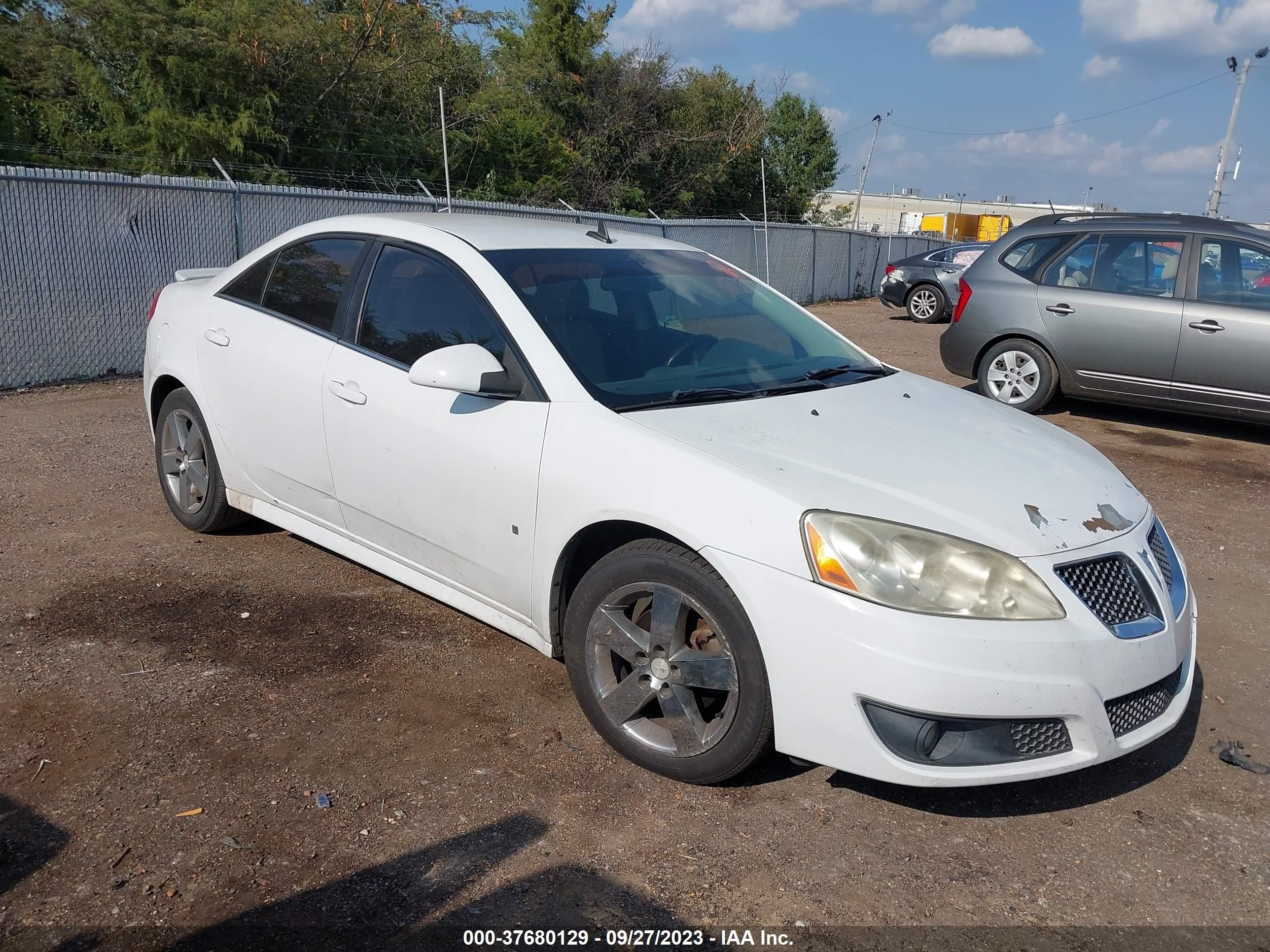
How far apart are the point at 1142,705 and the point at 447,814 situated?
80.3 inches

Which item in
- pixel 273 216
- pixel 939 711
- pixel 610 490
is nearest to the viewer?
pixel 939 711

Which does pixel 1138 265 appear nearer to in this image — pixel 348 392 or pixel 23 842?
pixel 348 392

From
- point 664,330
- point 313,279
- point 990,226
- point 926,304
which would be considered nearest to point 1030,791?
point 664,330

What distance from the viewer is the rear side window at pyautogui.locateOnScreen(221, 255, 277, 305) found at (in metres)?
4.76

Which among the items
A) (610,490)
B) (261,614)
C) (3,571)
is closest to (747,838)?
(610,490)

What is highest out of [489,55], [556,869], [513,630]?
[489,55]

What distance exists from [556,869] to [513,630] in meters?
1.06

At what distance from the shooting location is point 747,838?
296 cm

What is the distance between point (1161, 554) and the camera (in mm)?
3418

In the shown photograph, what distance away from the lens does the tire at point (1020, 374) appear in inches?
356

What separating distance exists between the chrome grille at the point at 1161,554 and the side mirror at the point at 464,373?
2127 millimetres

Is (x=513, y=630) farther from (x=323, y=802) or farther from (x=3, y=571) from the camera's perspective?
(x=3, y=571)

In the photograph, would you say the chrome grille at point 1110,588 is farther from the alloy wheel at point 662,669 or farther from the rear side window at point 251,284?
the rear side window at point 251,284

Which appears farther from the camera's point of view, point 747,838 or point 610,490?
point 610,490
